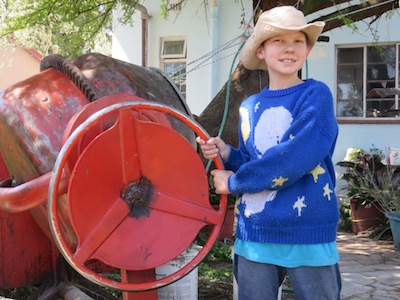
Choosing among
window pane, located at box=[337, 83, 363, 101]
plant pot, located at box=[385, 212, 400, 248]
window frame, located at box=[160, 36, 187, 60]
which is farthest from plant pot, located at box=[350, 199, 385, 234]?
window frame, located at box=[160, 36, 187, 60]

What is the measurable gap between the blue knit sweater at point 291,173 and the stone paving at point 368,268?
239 cm

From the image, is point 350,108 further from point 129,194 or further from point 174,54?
point 129,194

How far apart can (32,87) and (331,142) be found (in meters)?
1.36

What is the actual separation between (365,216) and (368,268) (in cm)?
185

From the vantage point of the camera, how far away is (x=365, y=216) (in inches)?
274

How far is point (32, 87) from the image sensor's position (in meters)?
2.57

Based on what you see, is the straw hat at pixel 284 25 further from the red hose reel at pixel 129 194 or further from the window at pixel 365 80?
the window at pixel 365 80

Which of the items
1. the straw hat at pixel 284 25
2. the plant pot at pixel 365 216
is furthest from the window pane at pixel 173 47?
the straw hat at pixel 284 25

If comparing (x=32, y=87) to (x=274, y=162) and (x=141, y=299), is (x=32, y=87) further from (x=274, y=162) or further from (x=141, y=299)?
(x=274, y=162)

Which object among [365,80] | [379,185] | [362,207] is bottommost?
[362,207]

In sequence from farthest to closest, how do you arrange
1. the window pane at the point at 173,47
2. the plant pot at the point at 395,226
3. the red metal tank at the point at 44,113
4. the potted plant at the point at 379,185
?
the window pane at the point at 173,47 < the potted plant at the point at 379,185 < the plant pot at the point at 395,226 < the red metal tank at the point at 44,113

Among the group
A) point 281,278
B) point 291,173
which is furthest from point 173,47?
point 291,173

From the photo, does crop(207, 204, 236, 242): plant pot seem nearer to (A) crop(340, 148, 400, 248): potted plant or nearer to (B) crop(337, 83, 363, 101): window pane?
(A) crop(340, 148, 400, 248): potted plant

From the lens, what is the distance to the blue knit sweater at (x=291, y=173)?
6.18 ft
